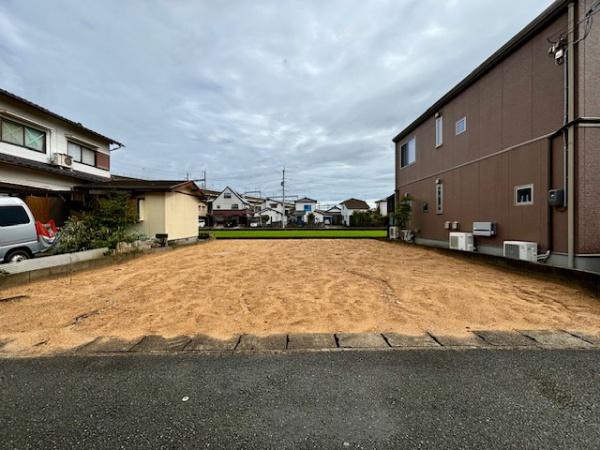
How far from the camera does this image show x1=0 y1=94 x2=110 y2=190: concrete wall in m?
8.78

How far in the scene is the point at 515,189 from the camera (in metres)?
6.45

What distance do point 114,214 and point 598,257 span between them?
12161 mm

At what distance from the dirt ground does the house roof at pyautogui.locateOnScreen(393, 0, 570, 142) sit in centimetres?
530

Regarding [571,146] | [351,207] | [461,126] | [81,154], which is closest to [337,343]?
[571,146]

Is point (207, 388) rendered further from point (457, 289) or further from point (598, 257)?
point (598, 257)

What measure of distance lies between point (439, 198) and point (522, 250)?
4314 mm

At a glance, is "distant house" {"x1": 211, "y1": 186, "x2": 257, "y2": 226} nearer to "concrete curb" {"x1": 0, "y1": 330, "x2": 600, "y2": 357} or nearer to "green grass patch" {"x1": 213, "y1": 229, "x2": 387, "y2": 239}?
"green grass patch" {"x1": 213, "y1": 229, "x2": 387, "y2": 239}

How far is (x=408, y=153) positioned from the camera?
12.6 metres

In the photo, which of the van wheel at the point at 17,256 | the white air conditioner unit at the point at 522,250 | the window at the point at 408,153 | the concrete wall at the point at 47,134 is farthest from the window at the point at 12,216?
the window at the point at 408,153

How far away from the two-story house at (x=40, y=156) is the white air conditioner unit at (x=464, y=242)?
13113mm

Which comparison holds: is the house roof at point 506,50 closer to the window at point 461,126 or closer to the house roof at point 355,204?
the window at point 461,126

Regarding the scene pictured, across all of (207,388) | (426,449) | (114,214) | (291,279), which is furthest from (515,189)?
(114,214)

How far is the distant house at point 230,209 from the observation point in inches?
1519

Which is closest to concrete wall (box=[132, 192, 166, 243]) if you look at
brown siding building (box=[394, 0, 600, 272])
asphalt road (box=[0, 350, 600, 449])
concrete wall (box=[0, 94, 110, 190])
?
concrete wall (box=[0, 94, 110, 190])
